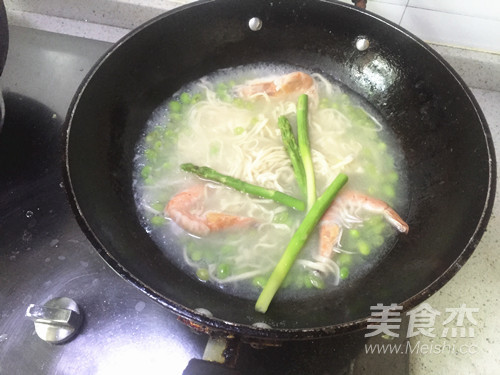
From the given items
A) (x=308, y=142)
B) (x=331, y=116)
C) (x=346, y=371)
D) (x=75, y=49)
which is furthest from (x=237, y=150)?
(x=75, y=49)

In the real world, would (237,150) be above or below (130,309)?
above

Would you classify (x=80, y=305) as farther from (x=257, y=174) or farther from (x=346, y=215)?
(x=346, y=215)

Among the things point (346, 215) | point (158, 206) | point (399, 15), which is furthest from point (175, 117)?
point (399, 15)

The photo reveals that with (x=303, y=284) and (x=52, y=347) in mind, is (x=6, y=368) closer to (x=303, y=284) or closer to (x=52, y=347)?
(x=52, y=347)

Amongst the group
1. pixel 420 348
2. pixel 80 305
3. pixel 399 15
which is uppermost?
pixel 399 15

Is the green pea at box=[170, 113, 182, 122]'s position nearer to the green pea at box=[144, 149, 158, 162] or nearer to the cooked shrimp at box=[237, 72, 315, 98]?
the green pea at box=[144, 149, 158, 162]

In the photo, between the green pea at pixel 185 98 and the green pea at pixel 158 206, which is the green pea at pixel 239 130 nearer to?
the green pea at pixel 185 98
